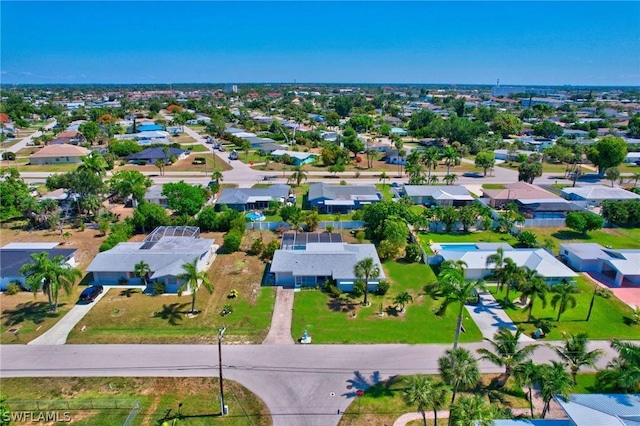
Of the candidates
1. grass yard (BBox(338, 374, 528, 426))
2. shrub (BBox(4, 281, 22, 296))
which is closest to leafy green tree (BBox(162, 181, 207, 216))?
shrub (BBox(4, 281, 22, 296))

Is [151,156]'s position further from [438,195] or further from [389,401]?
[389,401]

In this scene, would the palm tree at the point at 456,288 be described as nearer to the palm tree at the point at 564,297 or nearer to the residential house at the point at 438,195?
the palm tree at the point at 564,297

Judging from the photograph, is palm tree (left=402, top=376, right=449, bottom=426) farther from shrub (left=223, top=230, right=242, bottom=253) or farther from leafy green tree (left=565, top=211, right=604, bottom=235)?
leafy green tree (left=565, top=211, right=604, bottom=235)

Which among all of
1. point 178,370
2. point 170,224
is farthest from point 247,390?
point 170,224

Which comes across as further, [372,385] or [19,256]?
[19,256]

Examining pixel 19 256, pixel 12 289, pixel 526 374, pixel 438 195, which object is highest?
pixel 526 374

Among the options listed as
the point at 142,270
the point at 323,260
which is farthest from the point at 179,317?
the point at 323,260
